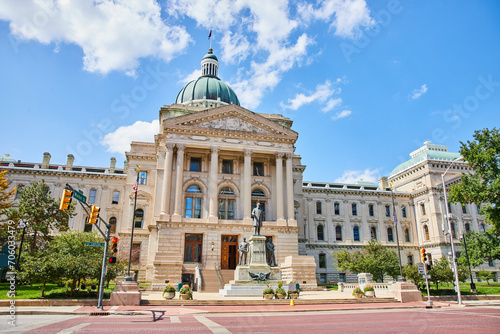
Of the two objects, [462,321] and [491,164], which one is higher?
[491,164]

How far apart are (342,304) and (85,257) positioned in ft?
54.7

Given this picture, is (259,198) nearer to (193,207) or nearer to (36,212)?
(193,207)

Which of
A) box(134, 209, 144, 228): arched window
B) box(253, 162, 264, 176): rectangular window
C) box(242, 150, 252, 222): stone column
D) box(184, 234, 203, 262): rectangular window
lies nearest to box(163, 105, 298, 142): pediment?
box(242, 150, 252, 222): stone column

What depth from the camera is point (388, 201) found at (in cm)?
6456

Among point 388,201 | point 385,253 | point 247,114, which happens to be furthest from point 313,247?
point 247,114

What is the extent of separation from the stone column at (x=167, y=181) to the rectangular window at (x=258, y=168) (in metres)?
11.0

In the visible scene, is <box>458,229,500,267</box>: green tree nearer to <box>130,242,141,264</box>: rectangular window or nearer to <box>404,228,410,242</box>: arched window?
<box>404,228,410,242</box>: arched window

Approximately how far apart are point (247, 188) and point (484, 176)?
79.3 ft

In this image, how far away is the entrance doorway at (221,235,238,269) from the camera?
4025 centimetres

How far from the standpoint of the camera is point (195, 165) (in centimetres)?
4519

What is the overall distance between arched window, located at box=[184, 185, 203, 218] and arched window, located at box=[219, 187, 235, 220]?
102 inches

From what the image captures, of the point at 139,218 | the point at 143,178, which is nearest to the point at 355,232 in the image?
the point at 139,218

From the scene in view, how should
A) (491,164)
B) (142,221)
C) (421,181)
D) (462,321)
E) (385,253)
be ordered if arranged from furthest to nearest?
(421,181) → (142,221) → (385,253) → (491,164) → (462,321)

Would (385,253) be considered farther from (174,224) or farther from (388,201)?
(388,201)
